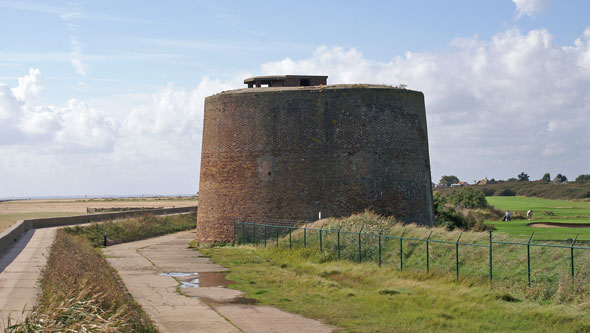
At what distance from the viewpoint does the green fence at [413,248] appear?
16.0 m

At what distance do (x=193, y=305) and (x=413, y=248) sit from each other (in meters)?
8.12

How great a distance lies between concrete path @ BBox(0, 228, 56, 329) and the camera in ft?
34.6

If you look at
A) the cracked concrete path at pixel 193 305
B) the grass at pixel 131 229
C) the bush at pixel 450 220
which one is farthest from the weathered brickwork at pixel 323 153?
the grass at pixel 131 229

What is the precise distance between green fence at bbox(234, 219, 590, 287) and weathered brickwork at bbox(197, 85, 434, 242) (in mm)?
1408

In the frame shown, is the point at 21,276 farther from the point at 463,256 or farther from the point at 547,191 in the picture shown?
the point at 547,191

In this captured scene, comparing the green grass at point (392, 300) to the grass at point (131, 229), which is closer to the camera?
the green grass at point (392, 300)

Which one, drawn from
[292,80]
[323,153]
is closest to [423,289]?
[323,153]

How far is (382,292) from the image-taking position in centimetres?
1597

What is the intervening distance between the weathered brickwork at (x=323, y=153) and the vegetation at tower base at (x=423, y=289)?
16.7ft

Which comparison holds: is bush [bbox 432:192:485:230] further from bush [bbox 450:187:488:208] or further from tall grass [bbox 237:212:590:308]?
bush [bbox 450:187:488:208]

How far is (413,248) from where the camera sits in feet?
66.2

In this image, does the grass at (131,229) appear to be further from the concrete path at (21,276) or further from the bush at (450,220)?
the bush at (450,220)

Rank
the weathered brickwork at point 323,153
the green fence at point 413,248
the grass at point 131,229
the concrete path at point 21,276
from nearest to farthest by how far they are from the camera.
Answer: the concrete path at point 21,276 < the green fence at point 413,248 < the weathered brickwork at point 323,153 < the grass at point 131,229

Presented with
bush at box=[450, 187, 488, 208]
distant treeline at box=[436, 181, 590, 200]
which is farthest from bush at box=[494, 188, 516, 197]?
bush at box=[450, 187, 488, 208]
